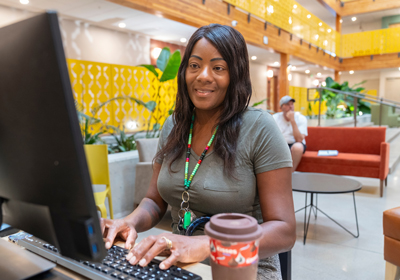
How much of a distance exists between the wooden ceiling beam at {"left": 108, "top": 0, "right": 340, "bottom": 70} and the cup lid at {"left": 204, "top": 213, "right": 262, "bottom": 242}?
4.77 meters

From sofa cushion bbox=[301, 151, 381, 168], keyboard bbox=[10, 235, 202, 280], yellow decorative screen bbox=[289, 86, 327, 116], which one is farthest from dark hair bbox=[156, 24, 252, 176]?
yellow decorative screen bbox=[289, 86, 327, 116]

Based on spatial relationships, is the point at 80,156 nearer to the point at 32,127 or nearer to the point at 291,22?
the point at 32,127

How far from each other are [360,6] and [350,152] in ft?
38.1

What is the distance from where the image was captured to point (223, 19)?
6789 millimetres

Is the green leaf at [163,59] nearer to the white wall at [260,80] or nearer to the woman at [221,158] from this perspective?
the woman at [221,158]

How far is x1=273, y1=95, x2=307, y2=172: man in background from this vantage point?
191 inches

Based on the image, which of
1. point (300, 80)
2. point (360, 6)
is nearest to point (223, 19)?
point (360, 6)

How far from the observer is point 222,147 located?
110 centimetres

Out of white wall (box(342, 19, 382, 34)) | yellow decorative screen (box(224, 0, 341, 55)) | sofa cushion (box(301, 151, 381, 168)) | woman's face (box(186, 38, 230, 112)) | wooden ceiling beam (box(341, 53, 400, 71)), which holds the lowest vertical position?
sofa cushion (box(301, 151, 381, 168))

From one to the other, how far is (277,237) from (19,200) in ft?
2.18

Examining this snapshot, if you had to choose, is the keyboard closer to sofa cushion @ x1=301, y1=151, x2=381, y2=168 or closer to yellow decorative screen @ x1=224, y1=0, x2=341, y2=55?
sofa cushion @ x1=301, y1=151, x2=381, y2=168

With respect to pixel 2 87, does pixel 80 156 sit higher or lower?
lower

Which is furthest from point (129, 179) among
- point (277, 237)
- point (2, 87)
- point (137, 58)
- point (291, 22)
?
point (291, 22)

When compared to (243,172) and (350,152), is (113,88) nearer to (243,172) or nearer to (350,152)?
(350,152)
